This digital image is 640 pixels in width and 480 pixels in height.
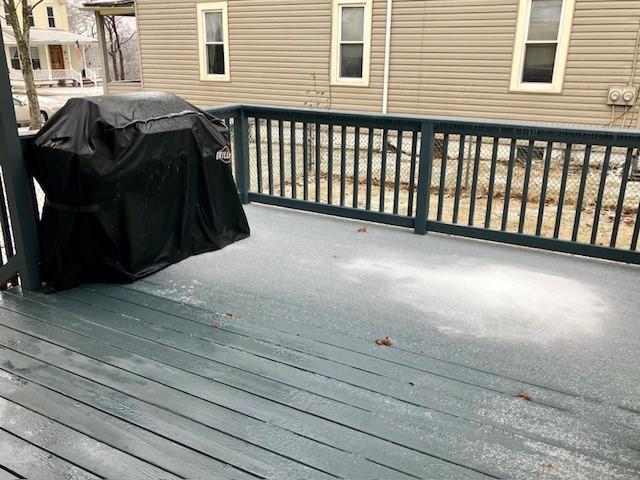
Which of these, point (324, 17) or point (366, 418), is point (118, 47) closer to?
point (324, 17)

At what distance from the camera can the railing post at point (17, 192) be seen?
2.77 metres

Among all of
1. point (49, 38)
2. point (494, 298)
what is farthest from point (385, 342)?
point (49, 38)

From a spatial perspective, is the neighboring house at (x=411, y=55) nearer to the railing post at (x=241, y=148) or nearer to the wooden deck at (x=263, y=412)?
the railing post at (x=241, y=148)

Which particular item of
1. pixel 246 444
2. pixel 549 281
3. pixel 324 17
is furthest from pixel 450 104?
pixel 246 444

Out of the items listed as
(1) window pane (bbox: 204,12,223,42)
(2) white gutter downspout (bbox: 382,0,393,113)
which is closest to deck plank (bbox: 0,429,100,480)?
(2) white gutter downspout (bbox: 382,0,393,113)

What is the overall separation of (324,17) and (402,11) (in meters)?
1.44

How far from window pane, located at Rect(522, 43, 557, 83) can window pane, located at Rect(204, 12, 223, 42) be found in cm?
588

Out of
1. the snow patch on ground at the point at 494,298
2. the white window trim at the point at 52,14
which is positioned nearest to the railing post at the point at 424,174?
the snow patch on ground at the point at 494,298

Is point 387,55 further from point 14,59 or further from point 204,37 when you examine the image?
point 14,59

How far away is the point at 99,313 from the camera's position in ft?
9.47

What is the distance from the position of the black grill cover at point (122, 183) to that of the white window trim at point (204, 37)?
760 cm

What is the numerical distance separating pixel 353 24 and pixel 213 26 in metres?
3.15

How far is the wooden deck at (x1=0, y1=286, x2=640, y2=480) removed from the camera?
1.83 meters

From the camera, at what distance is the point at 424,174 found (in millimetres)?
4117
